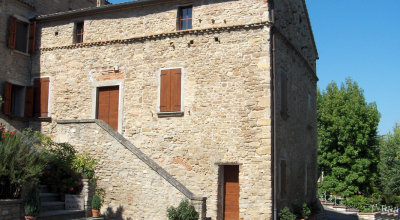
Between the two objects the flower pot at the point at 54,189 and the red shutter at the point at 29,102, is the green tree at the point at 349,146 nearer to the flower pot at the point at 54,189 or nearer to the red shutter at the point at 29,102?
the red shutter at the point at 29,102

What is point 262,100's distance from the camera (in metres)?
12.5

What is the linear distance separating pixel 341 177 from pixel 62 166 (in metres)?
22.4

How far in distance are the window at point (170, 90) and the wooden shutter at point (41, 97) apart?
4.91 m

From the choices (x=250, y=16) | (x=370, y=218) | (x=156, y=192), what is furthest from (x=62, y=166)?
(x=370, y=218)

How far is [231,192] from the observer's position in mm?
12867

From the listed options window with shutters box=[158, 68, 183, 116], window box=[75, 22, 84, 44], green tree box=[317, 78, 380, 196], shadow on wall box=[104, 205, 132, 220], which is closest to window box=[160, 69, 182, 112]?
window with shutters box=[158, 68, 183, 116]

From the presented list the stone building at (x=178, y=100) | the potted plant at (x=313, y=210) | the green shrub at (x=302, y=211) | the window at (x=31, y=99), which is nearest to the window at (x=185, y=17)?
the stone building at (x=178, y=100)

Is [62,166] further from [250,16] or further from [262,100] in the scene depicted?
[250,16]

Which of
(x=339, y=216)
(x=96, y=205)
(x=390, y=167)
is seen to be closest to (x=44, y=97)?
(x=96, y=205)

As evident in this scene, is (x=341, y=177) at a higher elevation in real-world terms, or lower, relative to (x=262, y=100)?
lower

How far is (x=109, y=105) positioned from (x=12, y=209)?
645 cm

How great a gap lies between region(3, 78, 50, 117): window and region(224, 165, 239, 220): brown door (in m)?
7.50

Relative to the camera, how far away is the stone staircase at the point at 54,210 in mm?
9602

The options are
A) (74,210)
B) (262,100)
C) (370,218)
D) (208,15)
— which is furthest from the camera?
(370,218)
